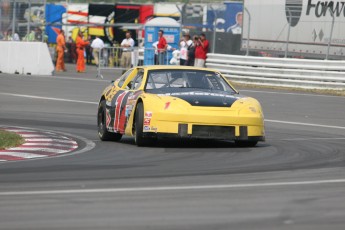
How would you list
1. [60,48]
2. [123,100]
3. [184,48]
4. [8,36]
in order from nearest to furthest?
[123,100], [184,48], [8,36], [60,48]

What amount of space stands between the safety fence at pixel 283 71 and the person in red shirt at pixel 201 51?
0.91ft

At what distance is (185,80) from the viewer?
14.7 meters

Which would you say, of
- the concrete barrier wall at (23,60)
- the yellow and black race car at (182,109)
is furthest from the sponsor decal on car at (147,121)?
the concrete barrier wall at (23,60)

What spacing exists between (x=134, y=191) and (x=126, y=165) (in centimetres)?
236

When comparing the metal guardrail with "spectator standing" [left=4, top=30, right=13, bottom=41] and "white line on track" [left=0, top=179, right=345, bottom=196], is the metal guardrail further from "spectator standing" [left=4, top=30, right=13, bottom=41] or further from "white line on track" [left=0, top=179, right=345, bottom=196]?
"white line on track" [left=0, top=179, right=345, bottom=196]

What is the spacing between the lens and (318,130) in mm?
17984

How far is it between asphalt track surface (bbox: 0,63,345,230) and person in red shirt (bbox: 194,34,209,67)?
17.9 metres

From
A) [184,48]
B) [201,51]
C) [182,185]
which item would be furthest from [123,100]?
[184,48]

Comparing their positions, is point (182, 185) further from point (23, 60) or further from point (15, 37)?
point (15, 37)

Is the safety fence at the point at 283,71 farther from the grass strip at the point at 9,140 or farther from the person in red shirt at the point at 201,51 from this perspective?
the grass strip at the point at 9,140

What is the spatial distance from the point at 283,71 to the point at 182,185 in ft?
74.3

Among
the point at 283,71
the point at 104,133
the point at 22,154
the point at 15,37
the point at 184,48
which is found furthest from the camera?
the point at 15,37

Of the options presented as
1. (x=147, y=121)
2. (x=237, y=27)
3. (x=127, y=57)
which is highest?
(x=237, y=27)

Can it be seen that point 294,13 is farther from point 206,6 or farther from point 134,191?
point 134,191
